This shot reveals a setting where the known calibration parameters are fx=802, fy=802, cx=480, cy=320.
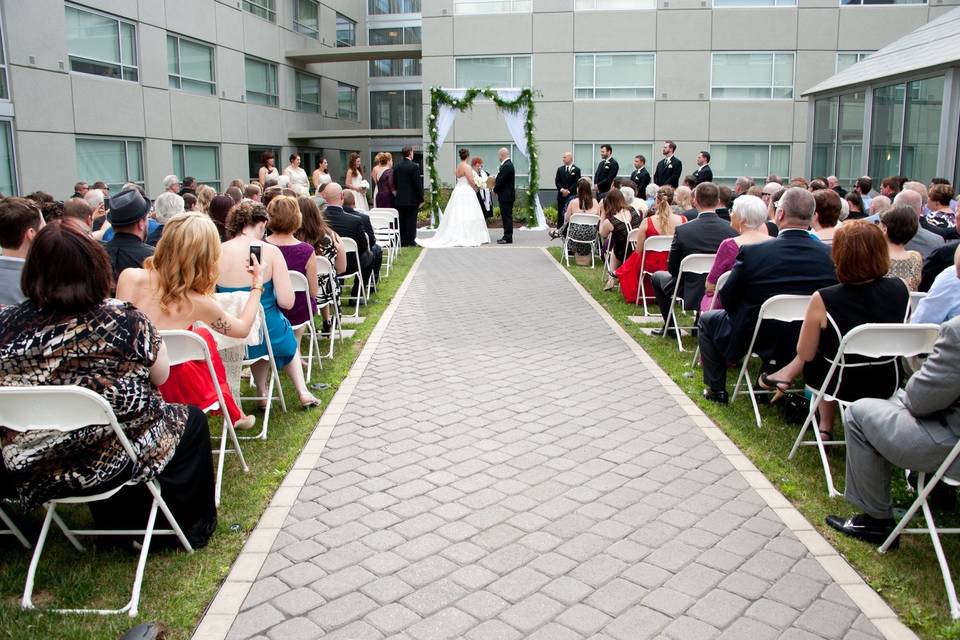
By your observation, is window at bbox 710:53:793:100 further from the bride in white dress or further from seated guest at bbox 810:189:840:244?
seated guest at bbox 810:189:840:244

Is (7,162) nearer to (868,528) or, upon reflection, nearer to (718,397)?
(718,397)

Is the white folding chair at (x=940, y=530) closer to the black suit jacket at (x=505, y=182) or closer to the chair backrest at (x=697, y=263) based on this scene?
the chair backrest at (x=697, y=263)

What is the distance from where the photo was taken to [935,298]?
475 cm

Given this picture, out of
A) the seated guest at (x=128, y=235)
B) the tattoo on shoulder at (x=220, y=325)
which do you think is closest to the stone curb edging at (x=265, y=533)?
the tattoo on shoulder at (x=220, y=325)

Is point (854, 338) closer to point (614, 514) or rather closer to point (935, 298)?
point (935, 298)

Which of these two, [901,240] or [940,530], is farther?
[901,240]

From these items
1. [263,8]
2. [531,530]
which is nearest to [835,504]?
[531,530]

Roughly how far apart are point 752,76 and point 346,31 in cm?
1943

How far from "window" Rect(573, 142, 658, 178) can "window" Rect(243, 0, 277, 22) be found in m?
12.1

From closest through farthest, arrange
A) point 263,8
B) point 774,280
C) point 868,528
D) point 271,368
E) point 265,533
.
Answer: point 868,528 < point 265,533 < point 774,280 < point 271,368 < point 263,8

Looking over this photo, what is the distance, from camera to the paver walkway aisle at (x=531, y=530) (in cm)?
333

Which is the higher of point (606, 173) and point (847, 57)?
point (847, 57)

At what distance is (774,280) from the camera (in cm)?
579

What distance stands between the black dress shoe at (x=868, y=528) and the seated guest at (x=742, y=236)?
3.00 m
